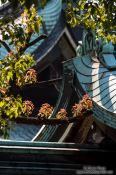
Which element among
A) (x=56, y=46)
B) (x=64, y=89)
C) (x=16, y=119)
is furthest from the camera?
(x=56, y=46)

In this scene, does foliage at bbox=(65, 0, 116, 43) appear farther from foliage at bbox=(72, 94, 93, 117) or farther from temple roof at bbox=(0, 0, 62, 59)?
temple roof at bbox=(0, 0, 62, 59)

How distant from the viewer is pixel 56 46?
17.0m

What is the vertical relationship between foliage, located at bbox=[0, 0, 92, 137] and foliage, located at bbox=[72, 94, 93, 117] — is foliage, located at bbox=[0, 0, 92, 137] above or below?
above

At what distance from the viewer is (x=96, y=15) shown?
8.34m

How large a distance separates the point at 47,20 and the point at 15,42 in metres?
9.96

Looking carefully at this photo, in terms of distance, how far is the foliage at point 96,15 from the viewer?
769 cm

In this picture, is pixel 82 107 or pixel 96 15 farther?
pixel 96 15

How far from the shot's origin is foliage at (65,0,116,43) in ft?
25.2

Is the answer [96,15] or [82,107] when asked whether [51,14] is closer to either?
[96,15]

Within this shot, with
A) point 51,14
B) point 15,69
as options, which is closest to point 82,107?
point 15,69

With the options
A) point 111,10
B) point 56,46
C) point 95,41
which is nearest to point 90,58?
point 95,41

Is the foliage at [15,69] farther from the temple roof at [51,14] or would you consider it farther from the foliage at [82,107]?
the temple roof at [51,14]

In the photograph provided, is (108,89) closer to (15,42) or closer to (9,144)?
(9,144)

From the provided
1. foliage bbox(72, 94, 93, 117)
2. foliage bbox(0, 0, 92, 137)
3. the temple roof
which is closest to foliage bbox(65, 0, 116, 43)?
foliage bbox(0, 0, 92, 137)
